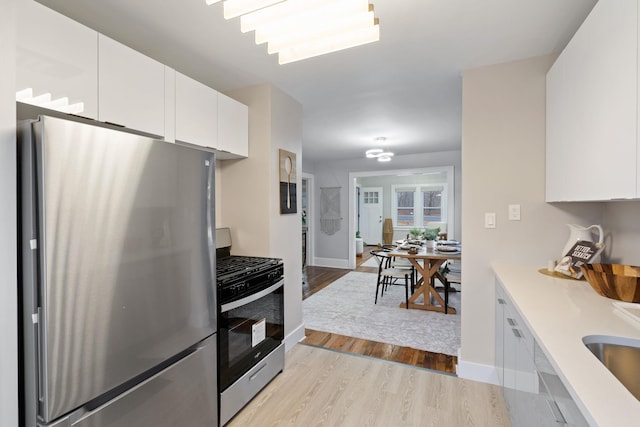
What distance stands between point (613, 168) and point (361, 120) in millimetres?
2822

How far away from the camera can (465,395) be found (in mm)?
2146

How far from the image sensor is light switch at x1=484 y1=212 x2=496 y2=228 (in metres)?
2.30

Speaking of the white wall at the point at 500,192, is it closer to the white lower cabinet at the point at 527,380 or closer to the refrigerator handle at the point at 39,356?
the white lower cabinet at the point at 527,380

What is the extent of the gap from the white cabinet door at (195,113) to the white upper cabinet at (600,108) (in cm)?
221

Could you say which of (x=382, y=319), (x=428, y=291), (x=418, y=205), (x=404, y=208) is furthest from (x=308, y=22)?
(x=404, y=208)

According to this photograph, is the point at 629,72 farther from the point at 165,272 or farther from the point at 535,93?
the point at 165,272

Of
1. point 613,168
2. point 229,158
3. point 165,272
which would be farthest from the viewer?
point 229,158

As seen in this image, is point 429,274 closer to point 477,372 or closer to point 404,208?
Answer: point 477,372

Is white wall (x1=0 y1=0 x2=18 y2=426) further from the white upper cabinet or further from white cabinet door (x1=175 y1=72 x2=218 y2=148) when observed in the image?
the white upper cabinet

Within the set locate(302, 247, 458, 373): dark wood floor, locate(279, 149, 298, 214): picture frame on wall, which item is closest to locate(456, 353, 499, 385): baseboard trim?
locate(302, 247, 458, 373): dark wood floor

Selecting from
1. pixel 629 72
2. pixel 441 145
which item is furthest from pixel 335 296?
pixel 629 72

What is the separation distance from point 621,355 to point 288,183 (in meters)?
2.39

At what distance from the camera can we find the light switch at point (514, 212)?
7.34ft

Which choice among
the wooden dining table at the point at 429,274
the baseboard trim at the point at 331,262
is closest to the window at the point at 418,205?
the baseboard trim at the point at 331,262
